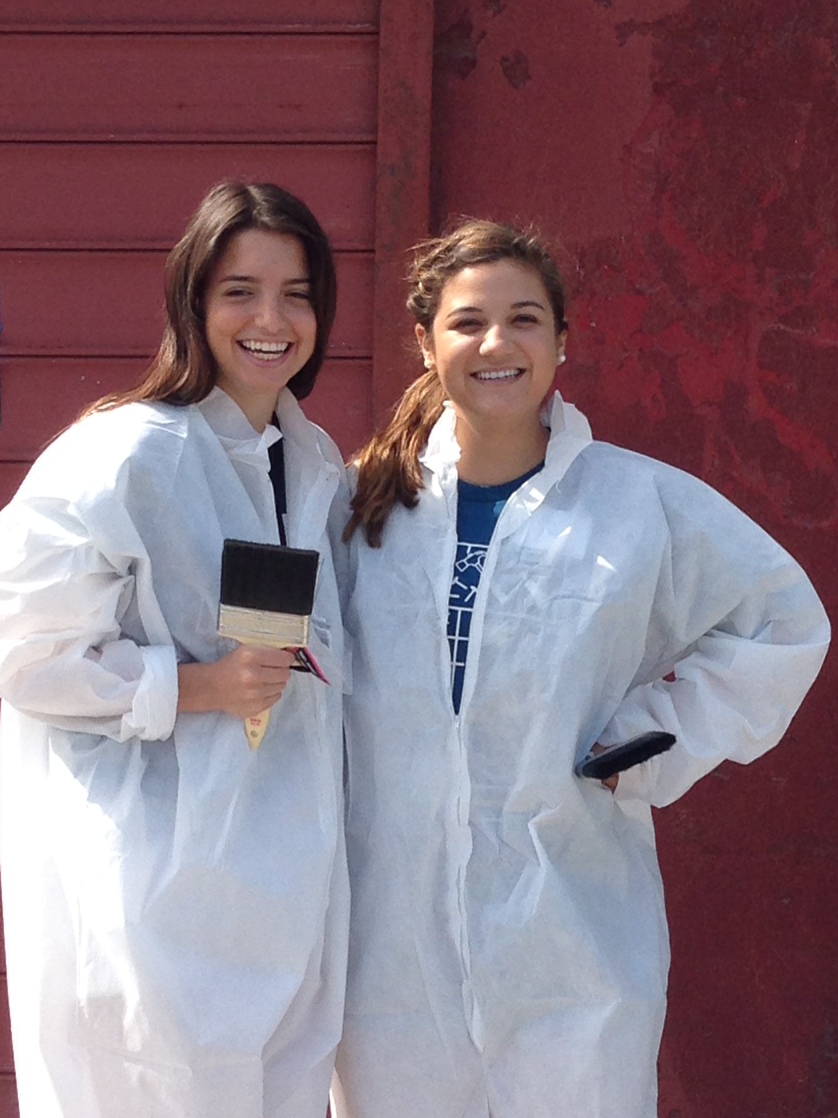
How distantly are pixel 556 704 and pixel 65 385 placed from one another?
1.65 meters

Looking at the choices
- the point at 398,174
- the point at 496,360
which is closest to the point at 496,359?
the point at 496,360

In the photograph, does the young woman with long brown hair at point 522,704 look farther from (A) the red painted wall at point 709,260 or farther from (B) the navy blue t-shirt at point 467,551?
(A) the red painted wall at point 709,260

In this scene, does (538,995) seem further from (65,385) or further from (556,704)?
(65,385)

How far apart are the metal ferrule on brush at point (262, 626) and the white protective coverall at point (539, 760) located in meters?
0.32

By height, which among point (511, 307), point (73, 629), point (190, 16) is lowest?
point (73, 629)

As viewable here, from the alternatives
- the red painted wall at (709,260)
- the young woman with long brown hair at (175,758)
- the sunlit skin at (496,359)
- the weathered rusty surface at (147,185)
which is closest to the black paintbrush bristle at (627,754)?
the young woman with long brown hair at (175,758)

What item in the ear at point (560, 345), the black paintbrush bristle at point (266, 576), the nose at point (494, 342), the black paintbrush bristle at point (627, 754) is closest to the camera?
the black paintbrush bristle at point (266, 576)

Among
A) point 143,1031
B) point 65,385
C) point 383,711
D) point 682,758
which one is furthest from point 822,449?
point 143,1031

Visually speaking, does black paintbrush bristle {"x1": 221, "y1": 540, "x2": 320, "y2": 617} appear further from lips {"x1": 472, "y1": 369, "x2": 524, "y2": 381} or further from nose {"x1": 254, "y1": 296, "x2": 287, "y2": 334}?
lips {"x1": 472, "y1": 369, "x2": 524, "y2": 381}

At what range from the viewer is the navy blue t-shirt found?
288 cm

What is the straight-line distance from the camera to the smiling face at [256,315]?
9.28ft

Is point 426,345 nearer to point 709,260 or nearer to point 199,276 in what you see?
point 199,276

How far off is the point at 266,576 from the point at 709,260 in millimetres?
1679

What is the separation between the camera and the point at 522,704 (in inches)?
111
